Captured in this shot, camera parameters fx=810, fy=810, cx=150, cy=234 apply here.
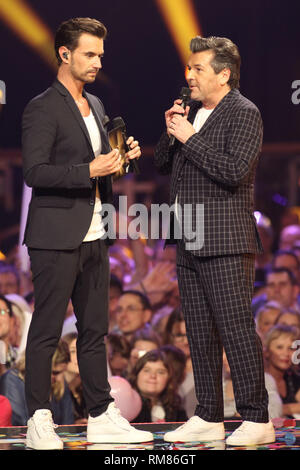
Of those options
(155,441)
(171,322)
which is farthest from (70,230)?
(171,322)

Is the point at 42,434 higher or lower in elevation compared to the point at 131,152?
lower

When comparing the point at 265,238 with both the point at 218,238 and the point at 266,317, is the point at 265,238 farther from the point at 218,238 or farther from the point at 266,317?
the point at 218,238

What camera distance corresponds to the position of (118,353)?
4.38 metres

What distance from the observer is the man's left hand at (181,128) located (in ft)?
8.62

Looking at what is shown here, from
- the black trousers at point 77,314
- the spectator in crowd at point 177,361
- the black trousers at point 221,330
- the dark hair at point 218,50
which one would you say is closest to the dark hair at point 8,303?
the spectator in crowd at point 177,361

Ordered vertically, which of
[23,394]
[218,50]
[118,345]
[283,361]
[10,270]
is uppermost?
[218,50]

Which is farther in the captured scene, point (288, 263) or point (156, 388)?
point (288, 263)

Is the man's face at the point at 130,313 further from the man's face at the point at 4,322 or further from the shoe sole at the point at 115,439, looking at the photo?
the shoe sole at the point at 115,439

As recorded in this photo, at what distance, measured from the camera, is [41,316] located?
2.58m

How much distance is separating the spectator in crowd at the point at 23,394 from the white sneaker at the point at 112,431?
4.83 ft

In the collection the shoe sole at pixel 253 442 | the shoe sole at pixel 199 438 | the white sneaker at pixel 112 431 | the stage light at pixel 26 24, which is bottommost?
the shoe sole at pixel 253 442

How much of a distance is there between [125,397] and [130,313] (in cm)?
70

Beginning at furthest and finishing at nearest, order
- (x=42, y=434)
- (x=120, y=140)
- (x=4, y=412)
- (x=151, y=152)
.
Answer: (x=151, y=152)
(x=4, y=412)
(x=120, y=140)
(x=42, y=434)

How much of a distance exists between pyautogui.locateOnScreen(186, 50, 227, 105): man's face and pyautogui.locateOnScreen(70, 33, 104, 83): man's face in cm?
31
